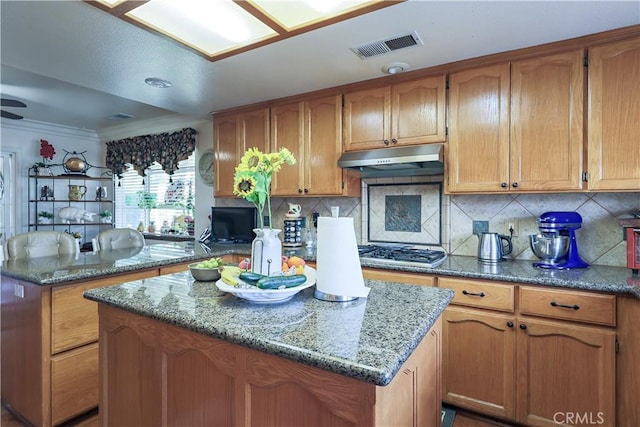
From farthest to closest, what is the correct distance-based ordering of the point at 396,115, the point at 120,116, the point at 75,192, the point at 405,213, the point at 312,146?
the point at 75,192 → the point at 120,116 → the point at 312,146 → the point at 405,213 → the point at 396,115

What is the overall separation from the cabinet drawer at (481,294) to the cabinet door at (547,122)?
0.69 m

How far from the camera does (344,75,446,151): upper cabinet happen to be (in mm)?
2461

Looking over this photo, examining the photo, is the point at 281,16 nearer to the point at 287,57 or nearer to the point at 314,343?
the point at 287,57

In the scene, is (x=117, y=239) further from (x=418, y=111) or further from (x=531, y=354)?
(x=531, y=354)

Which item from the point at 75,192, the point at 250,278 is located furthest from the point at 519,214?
the point at 75,192

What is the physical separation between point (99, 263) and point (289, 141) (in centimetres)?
177

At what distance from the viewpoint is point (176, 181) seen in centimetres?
452

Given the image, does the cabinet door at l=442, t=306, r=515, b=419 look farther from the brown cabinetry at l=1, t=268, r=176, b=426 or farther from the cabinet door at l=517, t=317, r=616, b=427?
the brown cabinetry at l=1, t=268, r=176, b=426

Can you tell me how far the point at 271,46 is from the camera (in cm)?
208

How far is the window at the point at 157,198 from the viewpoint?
4.41 m

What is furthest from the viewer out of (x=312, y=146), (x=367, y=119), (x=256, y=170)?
(x=312, y=146)

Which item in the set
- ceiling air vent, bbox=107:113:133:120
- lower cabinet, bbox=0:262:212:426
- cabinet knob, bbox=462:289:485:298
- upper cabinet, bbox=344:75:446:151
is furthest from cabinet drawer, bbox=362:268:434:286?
ceiling air vent, bbox=107:113:133:120

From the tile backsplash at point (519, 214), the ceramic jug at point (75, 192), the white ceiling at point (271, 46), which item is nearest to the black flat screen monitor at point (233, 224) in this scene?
the tile backsplash at point (519, 214)

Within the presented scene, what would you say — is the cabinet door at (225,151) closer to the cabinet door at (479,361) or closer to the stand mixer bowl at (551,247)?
the cabinet door at (479,361)
